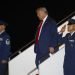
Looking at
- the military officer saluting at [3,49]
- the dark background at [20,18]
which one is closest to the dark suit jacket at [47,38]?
the military officer saluting at [3,49]

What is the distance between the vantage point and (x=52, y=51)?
18.4ft

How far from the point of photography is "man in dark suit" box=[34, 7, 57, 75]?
5645mm

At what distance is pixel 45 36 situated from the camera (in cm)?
570

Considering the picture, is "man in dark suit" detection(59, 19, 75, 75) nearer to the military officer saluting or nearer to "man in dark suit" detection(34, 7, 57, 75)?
"man in dark suit" detection(34, 7, 57, 75)

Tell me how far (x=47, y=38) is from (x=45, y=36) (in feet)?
0.19

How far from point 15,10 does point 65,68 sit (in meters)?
3.10

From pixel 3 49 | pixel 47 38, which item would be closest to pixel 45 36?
pixel 47 38

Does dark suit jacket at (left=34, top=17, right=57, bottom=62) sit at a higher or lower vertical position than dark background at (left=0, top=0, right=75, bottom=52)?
lower

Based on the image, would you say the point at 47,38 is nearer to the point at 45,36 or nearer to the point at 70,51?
the point at 45,36

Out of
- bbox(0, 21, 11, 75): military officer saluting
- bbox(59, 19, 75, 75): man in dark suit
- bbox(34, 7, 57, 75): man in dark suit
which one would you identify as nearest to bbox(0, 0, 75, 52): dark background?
bbox(0, 21, 11, 75): military officer saluting

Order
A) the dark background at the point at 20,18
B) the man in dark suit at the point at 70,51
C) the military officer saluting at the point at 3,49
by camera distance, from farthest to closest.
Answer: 1. the dark background at the point at 20,18
2. the military officer saluting at the point at 3,49
3. the man in dark suit at the point at 70,51

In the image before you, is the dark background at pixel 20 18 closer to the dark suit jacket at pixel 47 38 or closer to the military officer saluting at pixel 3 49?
the military officer saluting at pixel 3 49

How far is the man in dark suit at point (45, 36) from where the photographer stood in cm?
564

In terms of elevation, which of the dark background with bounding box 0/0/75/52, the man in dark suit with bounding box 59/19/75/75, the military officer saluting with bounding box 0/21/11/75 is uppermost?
the dark background with bounding box 0/0/75/52
